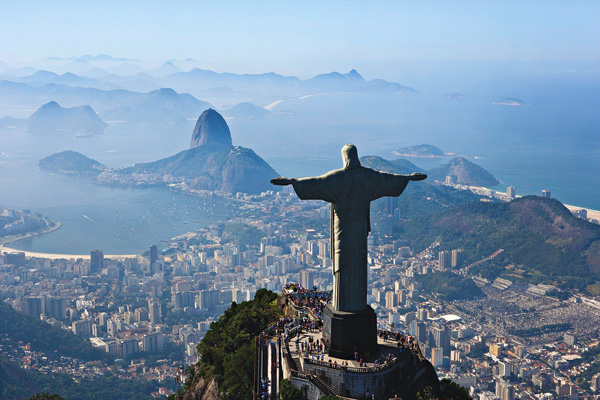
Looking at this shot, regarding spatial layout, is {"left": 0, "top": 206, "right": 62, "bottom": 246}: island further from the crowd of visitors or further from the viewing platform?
the viewing platform

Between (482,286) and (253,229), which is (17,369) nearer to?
(482,286)

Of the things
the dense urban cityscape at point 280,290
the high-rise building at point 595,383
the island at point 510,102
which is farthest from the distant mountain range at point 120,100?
the high-rise building at point 595,383

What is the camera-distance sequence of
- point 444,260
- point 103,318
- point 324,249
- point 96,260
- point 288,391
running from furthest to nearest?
point 96,260, point 324,249, point 444,260, point 103,318, point 288,391

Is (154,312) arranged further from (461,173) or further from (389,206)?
(461,173)

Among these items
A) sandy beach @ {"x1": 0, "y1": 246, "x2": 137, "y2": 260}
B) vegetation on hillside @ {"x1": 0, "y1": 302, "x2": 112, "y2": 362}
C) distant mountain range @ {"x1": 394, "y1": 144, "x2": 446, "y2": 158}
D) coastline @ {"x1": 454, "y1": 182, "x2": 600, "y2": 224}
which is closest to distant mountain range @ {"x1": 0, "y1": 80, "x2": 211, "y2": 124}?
distant mountain range @ {"x1": 394, "y1": 144, "x2": 446, "y2": 158}

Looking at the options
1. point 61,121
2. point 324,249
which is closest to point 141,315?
point 324,249

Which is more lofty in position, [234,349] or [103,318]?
[234,349]
